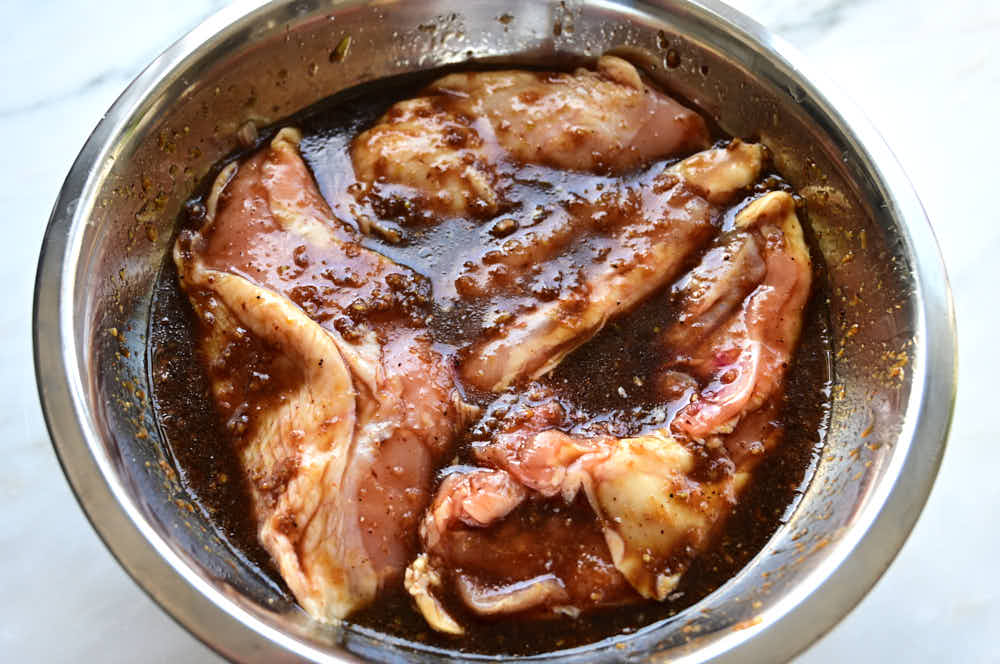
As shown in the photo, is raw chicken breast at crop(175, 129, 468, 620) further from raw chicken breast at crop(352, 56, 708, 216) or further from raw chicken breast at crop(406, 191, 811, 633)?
raw chicken breast at crop(352, 56, 708, 216)

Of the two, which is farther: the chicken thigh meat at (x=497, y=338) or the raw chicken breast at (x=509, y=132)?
the raw chicken breast at (x=509, y=132)

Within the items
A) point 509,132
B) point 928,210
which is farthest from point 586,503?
point 928,210

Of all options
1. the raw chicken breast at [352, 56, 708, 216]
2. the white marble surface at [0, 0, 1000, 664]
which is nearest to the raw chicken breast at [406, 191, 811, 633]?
the white marble surface at [0, 0, 1000, 664]

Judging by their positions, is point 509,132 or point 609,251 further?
point 509,132

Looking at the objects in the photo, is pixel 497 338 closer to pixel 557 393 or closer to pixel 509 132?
pixel 557 393

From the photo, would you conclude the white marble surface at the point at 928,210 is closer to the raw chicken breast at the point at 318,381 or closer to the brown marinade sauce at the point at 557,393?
the brown marinade sauce at the point at 557,393

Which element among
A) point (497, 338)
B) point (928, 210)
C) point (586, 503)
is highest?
point (928, 210)

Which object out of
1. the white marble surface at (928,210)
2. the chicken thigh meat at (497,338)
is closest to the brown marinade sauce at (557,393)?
the chicken thigh meat at (497,338)

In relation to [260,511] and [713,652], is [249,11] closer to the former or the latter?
[260,511]
